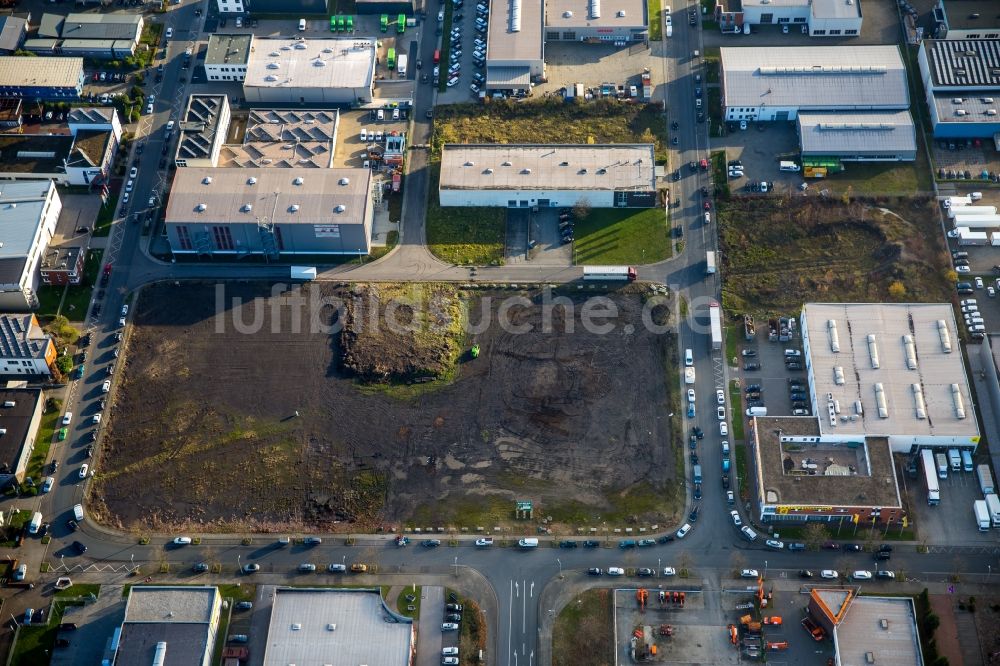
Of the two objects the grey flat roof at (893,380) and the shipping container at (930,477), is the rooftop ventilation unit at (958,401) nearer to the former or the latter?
the grey flat roof at (893,380)

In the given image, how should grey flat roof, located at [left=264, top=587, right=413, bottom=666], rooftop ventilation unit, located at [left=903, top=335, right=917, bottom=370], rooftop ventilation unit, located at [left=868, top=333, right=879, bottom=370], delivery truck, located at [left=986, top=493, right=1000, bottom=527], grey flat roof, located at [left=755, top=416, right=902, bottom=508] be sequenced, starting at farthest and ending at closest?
rooftop ventilation unit, located at [left=868, top=333, right=879, bottom=370], rooftop ventilation unit, located at [left=903, top=335, right=917, bottom=370], grey flat roof, located at [left=755, top=416, right=902, bottom=508], delivery truck, located at [left=986, top=493, right=1000, bottom=527], grey flat roof, located at [left=264, top=587, right=413, bottom=666]

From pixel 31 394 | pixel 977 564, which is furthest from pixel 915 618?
pixel 31 394

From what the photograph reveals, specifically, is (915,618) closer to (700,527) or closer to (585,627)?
(700,527)

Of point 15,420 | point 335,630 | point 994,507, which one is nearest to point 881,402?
point 994,507

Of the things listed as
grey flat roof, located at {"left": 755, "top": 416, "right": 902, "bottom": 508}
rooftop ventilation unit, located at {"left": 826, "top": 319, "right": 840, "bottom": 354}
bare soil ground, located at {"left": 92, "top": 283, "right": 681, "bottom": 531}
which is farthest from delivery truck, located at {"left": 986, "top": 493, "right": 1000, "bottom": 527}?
bare soil ground, located at {"left": 92, "top": 283, "right": 681, "bottom": 531}

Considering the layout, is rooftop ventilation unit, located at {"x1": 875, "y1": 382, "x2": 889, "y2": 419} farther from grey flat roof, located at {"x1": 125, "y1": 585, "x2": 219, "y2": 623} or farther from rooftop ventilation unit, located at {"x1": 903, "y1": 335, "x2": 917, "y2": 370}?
grey flat roof, located at {"x1": 125, "y1": 585, "x2": 219, "y2": 623}

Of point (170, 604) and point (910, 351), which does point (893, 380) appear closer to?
point (910, 351)
